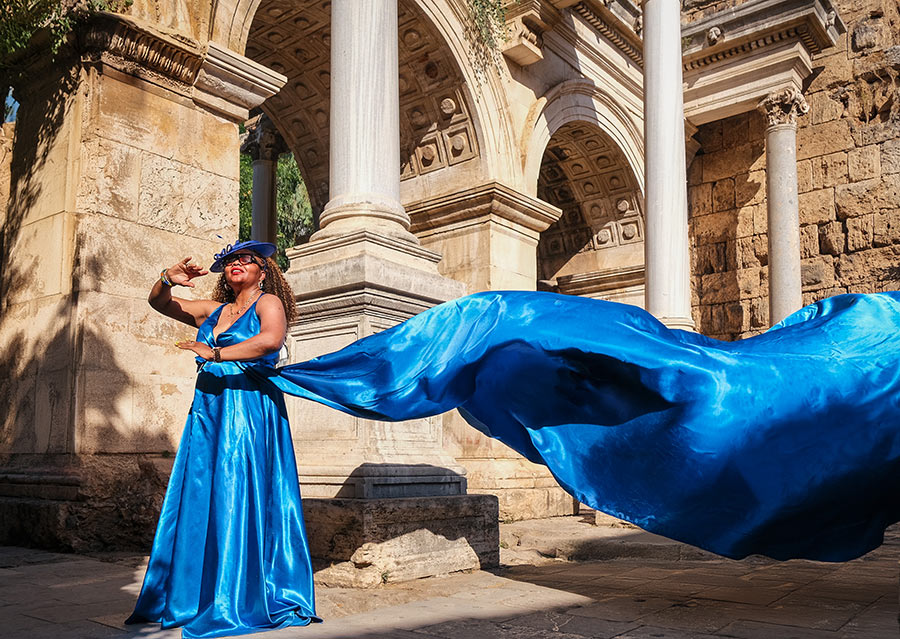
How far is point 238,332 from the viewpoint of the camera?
12.3 ft

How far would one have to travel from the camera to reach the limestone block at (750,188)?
15.3 meters

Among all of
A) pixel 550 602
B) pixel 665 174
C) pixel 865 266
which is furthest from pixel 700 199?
pixel 550 602

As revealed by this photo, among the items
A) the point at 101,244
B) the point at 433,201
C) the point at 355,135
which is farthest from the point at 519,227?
the point at 101,244

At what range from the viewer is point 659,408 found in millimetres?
3303

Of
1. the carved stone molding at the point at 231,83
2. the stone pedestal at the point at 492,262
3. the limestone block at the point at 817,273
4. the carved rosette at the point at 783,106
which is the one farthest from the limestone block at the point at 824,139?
the carved stone molding at the point at 231,83

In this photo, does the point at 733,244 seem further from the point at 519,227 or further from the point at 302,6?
the point at 302,6

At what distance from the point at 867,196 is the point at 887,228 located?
0.68 metres

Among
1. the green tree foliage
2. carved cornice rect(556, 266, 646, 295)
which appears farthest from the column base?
the green tree foliage

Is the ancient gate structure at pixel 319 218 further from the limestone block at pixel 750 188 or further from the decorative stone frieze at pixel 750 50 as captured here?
the limestone block at pixel 750 188

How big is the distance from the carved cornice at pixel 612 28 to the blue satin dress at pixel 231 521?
10.0 meters

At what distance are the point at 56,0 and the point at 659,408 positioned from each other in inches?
216

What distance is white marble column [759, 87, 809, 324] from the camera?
13.0m

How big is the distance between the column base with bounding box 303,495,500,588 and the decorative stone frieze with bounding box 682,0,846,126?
37.3ft

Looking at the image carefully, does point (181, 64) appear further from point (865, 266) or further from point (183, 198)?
point (865, 266)
